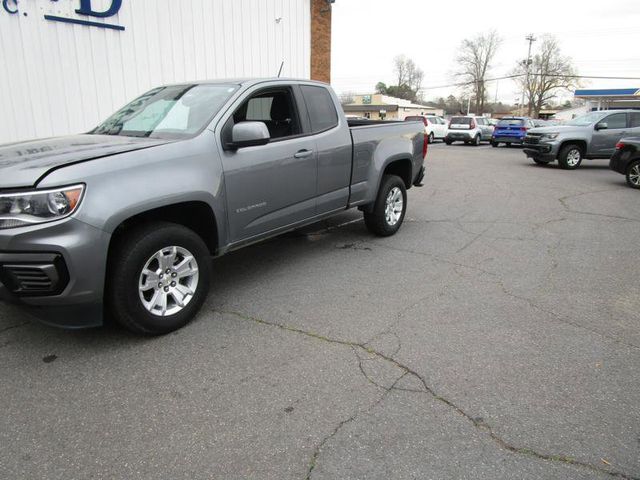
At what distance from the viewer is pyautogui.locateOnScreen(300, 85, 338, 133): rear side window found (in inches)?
200

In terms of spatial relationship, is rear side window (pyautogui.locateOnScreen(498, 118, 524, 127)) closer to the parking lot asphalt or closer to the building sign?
the building sign

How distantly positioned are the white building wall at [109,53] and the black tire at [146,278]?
6793mm

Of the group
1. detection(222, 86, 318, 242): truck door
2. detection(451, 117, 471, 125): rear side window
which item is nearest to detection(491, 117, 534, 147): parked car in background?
detection(451, 117, 471, 125): rear side window

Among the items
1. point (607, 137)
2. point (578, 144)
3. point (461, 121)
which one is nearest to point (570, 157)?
point (578, 144)

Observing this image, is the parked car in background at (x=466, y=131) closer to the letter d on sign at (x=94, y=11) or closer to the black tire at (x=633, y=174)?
the black tire at (x=633, y=174)

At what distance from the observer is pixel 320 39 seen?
45.1ft

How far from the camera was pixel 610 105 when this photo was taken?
55.7 metres

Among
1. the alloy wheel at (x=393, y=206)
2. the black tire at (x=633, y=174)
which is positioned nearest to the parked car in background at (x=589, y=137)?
the black tire at (x=633, y=174)

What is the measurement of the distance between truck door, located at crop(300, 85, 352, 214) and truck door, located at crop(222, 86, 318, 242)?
0.14 metres

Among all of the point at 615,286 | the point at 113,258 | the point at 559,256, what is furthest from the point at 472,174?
the point at 113,258

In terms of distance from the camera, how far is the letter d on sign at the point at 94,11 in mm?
8789

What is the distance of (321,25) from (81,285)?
40.9 ft

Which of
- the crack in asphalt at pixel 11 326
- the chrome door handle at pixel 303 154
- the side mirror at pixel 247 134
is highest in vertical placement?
the side mirror at pixel 247 134

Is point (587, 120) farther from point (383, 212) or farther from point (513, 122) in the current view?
point (383, 212)
